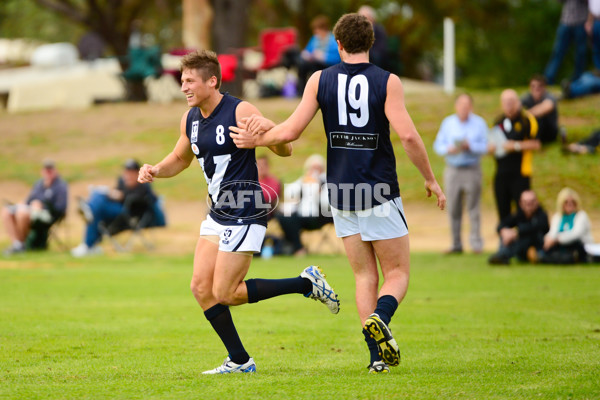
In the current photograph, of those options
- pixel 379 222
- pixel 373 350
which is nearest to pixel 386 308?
pixel 373 350

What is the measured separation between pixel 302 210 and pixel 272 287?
393 inches

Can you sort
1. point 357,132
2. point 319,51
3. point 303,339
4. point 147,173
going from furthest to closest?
point 319,51
point 303,339
point 147,173
point 357,132

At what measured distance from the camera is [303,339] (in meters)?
8.48

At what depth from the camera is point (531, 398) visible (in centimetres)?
556

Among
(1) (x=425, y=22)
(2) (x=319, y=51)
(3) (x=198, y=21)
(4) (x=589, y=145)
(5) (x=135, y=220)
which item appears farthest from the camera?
(1) (x=425, y=22)

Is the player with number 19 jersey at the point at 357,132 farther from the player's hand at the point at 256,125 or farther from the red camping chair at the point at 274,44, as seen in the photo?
the red camping chair at the point at 274,44

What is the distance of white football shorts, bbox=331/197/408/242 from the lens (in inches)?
256

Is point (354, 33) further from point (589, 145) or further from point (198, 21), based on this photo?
point (198, 21)

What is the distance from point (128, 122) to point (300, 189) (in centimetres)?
1423

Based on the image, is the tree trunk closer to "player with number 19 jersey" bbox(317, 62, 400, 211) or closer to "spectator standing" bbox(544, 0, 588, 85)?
"spectator standing" bbox(544, 0, 588, 85)

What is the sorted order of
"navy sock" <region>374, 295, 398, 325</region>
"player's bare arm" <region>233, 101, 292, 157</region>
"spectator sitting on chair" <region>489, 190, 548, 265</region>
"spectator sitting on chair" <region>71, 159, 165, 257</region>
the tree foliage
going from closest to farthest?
"navy sock" <region>374, 295, 398, 325</region> → "player's bare arm" <region>233, 101, 292, 157</region> → "spectator sitting on chair" <region>489, 190, 548, 265</region> → "spectator sitting on chair" <region>71, 159, 165, 257</region> → the tree foliage

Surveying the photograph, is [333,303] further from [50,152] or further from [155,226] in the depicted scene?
[50,152]

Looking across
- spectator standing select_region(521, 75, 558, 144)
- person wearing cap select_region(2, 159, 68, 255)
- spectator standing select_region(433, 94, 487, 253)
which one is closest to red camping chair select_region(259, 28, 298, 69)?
person wearing cap select_region(2, 159, 68, 255)

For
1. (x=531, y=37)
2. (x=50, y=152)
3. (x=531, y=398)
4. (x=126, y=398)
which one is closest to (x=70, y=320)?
(x=126, y=398)
